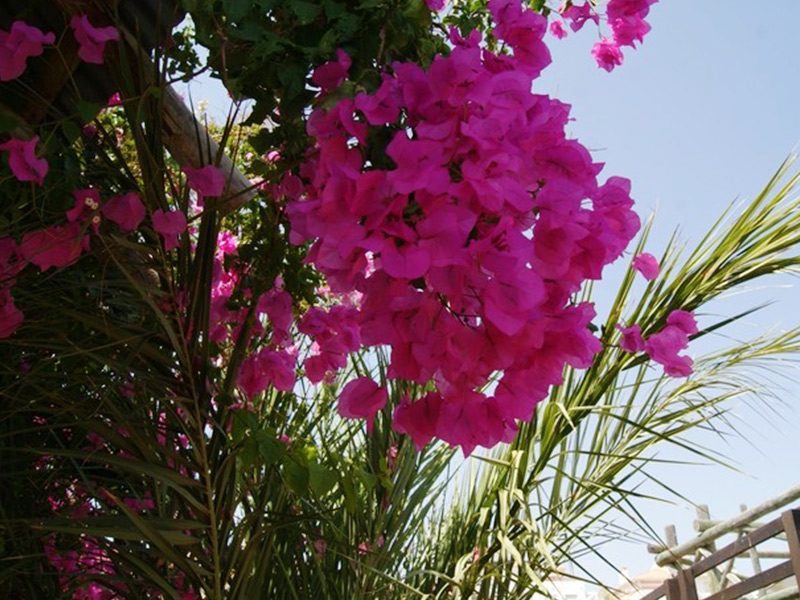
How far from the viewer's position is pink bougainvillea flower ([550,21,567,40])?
178cm

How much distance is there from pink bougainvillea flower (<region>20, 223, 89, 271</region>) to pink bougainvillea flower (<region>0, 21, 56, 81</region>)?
16 centimetres

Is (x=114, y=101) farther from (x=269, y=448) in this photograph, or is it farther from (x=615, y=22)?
(x=615, y=22)

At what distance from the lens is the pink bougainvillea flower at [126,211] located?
0.90 metres

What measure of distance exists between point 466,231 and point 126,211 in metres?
0.48

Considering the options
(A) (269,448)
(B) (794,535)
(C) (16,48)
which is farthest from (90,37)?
(B) (794,535)

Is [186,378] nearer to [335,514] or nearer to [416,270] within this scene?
[416,270]

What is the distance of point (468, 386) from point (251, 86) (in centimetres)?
37

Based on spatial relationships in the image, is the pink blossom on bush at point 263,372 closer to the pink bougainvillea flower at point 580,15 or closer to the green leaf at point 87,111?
the green leaf at point 87,111

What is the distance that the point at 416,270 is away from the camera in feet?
1.82

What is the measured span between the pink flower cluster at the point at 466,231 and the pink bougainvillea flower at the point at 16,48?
306 mm

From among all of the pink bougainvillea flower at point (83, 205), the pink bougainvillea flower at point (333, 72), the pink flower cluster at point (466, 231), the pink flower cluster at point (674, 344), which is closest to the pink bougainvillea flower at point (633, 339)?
the pink flower cluster at point (674, 344)

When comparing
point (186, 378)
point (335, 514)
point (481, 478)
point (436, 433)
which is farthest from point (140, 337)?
point (481, 478)

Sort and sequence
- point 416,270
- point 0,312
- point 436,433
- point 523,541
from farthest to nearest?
1. point 523,541
2. point 0,312
3. point 436,433
4. point 416,270

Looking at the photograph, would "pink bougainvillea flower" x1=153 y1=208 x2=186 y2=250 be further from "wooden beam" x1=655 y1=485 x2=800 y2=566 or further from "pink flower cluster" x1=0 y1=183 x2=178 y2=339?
"wooden beam" x1=655 y1=485 x2=800 y2=566
